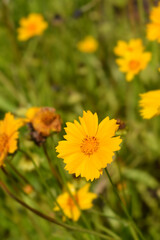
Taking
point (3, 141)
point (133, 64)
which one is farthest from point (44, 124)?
point (133, 64)

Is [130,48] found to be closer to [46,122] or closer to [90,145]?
[46,122]

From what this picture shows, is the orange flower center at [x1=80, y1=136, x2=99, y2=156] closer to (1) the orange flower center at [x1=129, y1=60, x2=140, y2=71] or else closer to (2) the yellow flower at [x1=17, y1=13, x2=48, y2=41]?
(1) the orange flower center at [x1=129, y1=60, x2=140, y2=71]

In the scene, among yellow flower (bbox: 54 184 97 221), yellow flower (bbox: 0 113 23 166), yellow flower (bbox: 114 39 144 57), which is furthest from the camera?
yellow flower (bbox: 114 39 144 57)

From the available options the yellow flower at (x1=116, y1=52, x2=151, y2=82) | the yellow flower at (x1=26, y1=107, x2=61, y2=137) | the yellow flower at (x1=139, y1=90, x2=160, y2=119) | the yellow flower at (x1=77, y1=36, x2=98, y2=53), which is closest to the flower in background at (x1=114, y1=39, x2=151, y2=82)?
the yellow flower at (x1=116, y1=52, x2=151, y2=82)

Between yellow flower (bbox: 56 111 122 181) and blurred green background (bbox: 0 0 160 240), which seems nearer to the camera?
yellow flower (bbox: 56 111 122 181)

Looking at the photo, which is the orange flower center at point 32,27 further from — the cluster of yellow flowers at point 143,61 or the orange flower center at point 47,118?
the orange flower center at point 47,118

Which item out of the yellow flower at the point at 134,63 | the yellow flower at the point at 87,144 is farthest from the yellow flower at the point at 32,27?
the yellow flower at the point at 87,144
